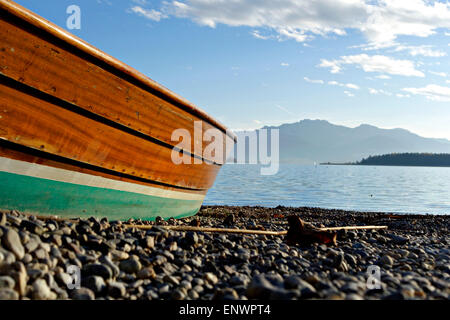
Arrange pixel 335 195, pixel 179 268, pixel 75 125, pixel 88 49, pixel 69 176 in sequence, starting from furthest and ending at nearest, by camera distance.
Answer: pixel 335 195
pixel 69 176
pixel 75 125
pixel 88 49
pixel 179 268

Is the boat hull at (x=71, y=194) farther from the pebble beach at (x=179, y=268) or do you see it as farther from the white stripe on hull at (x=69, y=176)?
the pebble beach at (x=179, y=268)

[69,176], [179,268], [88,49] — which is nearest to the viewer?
[179,268]

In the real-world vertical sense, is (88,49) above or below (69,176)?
above

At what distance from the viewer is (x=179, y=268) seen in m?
3.20

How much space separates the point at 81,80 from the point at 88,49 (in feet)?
1.23

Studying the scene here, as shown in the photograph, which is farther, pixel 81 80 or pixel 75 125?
pixel 75 125

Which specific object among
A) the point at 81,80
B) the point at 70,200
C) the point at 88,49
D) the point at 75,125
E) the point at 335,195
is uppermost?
the point at 88,49

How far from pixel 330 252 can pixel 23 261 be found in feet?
9.99

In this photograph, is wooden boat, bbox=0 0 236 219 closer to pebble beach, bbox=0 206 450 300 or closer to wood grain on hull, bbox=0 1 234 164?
wood grain on hull, bbox=0 1 234 164

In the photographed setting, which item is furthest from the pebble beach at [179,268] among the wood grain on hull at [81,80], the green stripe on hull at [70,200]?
the wood grain on hull at [81,80]

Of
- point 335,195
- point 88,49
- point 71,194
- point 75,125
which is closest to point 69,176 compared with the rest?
point 71,194

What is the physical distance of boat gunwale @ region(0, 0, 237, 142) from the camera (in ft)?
12.0

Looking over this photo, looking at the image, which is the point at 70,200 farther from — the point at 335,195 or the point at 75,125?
the point at 335,195
